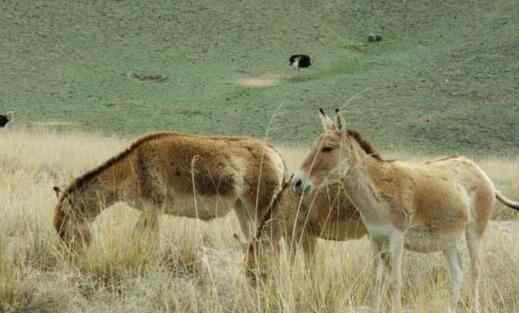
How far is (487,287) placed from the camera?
779cm

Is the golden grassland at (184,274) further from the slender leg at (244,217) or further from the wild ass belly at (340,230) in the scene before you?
the slender leg at (244,217)

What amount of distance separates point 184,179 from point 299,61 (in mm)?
46524

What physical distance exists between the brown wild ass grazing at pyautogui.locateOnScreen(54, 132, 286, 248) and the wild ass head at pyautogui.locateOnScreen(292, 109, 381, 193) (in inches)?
71.8

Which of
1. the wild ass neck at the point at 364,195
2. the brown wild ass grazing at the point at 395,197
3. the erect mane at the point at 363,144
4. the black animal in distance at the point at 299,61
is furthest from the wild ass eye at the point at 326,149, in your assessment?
the black animal in distance at the point at 299,61

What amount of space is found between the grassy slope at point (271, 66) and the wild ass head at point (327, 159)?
2449 centimetres

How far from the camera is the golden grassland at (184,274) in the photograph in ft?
21.5

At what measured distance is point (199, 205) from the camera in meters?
8.95

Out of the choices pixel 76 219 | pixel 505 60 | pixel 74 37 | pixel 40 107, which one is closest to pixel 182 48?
pixel 74 37

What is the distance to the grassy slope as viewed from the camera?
3716cm

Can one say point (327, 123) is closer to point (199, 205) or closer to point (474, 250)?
point (474, 250)

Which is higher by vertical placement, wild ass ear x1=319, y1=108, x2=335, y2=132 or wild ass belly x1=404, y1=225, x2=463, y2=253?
wild ass ear x1=319, y1=108, x2=335, y2=132

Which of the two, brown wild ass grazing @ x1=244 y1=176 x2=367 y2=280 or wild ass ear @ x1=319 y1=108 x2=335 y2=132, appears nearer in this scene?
wild ass ear @ x1=319 y1=108 x2=335 y2=132

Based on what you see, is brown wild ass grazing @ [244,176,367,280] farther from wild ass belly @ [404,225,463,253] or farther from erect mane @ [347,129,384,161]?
wild ass belly @ [404,225,463,253]

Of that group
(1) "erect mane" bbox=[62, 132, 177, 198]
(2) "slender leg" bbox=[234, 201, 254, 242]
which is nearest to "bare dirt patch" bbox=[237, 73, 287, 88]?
(2) "slender leg" bbox=[234, 201, 254, 242]
